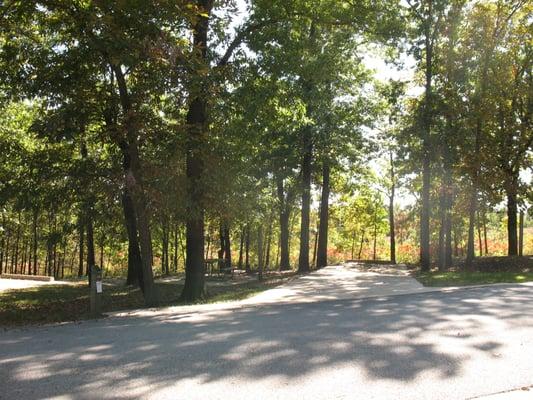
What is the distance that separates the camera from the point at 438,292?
1262 centimetres

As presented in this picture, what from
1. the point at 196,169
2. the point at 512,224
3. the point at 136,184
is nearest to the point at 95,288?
the point at 136,184

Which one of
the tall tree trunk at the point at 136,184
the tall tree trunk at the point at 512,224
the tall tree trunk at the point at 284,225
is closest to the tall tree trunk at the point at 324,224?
the tall tree trunk at the point at 284,225

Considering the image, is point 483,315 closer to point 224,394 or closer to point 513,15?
point 224,394

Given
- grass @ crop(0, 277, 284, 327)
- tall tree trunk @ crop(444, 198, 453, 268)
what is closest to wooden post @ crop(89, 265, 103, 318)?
grass @ crop(0, 277, 284, 327)

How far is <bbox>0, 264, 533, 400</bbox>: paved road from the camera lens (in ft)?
16.2

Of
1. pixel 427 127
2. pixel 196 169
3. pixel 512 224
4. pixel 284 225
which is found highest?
pixel 427 127

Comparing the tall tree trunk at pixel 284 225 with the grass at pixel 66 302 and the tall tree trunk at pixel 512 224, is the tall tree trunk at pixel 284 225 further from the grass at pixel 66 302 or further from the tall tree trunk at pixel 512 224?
the tall tree trunk at pixel 512 224

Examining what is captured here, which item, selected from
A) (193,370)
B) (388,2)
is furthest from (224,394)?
(388,2)

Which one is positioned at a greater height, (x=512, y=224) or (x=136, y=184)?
(x=136, y=184)

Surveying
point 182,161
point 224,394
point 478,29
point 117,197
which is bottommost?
point 224,394

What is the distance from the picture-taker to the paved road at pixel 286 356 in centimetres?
495

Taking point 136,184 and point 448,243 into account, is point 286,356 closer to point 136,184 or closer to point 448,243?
point 136,184

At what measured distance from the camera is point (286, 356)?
237 inches

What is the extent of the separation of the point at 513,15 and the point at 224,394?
21778mm
